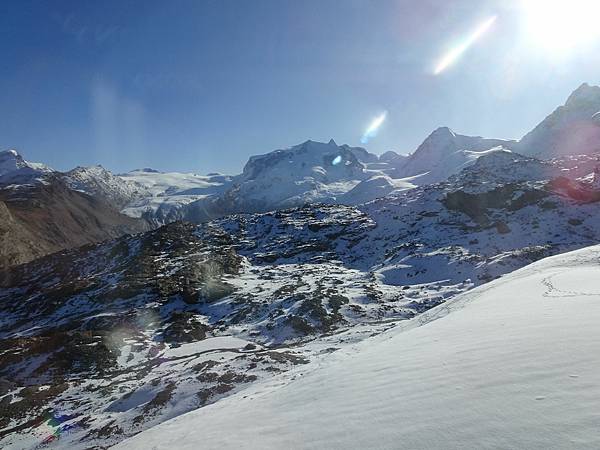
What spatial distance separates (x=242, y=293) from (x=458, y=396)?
216 ft

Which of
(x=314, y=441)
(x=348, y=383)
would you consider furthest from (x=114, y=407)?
(x=314, y=441)

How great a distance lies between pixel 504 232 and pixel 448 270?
24.3 metres

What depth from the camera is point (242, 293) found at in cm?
7150

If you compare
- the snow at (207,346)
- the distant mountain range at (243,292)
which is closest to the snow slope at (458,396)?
the distant mountain range at (243,292)

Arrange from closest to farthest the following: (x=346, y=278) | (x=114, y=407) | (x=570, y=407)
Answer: (x=570, y=407) < (x=114, y=407) < (x=346, y=278)

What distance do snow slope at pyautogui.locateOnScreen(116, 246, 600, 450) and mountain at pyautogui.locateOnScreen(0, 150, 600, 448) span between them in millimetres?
623

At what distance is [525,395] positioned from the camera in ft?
22.7

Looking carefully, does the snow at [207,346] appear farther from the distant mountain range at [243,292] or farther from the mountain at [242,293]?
the distant mountain range at [243,292]

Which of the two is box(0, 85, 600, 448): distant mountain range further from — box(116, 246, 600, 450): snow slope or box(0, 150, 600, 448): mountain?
box(116, 246, 600, 450): snow slope

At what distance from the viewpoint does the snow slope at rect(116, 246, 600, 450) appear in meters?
6.04

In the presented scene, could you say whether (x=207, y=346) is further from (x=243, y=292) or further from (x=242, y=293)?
(x=243, y=292)

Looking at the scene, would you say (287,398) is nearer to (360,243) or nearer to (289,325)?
(289,325)

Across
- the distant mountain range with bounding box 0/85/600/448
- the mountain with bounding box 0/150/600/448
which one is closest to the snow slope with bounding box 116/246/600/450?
the mountain with bounding box 0/150/600/448

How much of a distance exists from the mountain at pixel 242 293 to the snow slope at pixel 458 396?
24.5 inches
